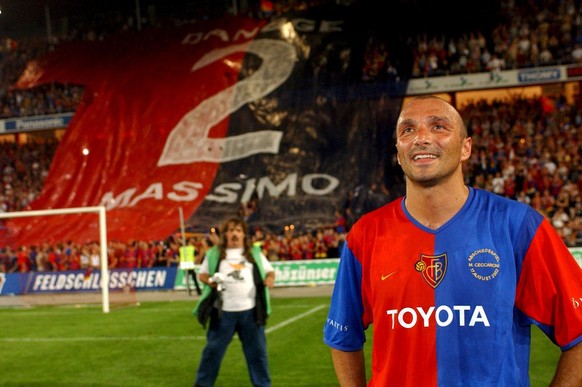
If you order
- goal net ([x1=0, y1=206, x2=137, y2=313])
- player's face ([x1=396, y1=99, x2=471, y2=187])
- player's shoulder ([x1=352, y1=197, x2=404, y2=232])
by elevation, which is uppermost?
player's face ([x1=396, y1=99, x2=471, y2=187])

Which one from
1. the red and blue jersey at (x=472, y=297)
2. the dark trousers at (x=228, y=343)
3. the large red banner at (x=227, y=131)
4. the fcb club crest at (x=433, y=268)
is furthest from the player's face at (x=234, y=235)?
the large red banner at (x=227, y=131)

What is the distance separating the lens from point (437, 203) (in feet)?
9.48

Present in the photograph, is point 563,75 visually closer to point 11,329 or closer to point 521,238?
point 11,329

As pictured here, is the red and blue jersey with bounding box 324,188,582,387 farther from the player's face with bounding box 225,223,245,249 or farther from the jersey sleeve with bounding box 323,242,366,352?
the player's face with bounding box 225,223,245,249

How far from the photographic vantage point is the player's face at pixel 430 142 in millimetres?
2812

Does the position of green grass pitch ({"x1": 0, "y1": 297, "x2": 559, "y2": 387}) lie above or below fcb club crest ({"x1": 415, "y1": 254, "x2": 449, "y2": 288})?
below

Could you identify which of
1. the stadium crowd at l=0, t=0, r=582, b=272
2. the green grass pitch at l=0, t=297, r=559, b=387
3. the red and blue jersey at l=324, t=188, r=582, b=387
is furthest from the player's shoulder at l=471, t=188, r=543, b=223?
the stadium crowd at l=0, t=0, r=582, b=272

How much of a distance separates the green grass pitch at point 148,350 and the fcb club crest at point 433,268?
270 inches

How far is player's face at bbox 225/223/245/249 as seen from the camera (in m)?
8.46

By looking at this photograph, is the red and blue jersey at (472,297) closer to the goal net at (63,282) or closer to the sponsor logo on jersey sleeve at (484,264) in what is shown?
the sponsor logo on jersey sleeve at (484,264)

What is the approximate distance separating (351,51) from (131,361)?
20974mm

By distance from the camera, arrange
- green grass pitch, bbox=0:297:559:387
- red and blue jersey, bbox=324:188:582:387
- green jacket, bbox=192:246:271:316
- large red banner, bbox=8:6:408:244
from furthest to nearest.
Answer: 1. large red banner, bbox=8:6:408:244
2. green grass pitch, bbox=0:297:559:387
3. green jacket, bbox=192:246:271:316
4. red and blue jersey, bbox=324:188:582:387

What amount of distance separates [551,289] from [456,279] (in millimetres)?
333

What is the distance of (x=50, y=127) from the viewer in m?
36.5
